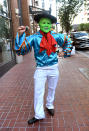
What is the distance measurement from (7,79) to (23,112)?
8.05ft

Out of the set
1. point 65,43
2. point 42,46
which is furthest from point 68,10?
point 42,46

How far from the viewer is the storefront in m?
6.33

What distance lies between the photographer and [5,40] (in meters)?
6.79

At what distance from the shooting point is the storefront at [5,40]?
6.33 m

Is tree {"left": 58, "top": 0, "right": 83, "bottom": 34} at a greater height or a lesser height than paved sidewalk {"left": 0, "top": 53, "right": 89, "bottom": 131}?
greater

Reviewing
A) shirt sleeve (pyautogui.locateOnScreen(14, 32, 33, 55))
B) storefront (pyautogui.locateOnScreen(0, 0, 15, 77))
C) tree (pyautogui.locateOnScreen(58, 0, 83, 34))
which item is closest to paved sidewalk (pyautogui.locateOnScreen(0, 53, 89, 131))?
shirt sleeve (pyautogui.locateOnScreen(14, 32, 33, 55))

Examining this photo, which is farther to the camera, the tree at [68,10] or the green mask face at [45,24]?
the tree at [68,10]

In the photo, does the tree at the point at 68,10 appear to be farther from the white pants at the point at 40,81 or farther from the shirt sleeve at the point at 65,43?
the white pants at the point at 40,81

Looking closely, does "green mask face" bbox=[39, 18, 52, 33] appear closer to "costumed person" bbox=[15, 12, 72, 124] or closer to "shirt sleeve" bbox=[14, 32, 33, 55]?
"costumed person" bbox=[15, 12, 72, 124]

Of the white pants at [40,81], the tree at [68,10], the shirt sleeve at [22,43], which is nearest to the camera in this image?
the shirt sleeve at [22,43]

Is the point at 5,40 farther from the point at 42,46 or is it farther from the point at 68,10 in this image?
the point at 68,10

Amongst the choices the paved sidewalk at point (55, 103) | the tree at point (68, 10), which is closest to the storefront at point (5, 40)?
the paved sidewalk at point (55, 103)

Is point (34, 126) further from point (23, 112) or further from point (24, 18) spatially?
point (24, 18)

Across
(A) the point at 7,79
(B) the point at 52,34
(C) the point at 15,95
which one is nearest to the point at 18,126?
(C) the point at 15,95
